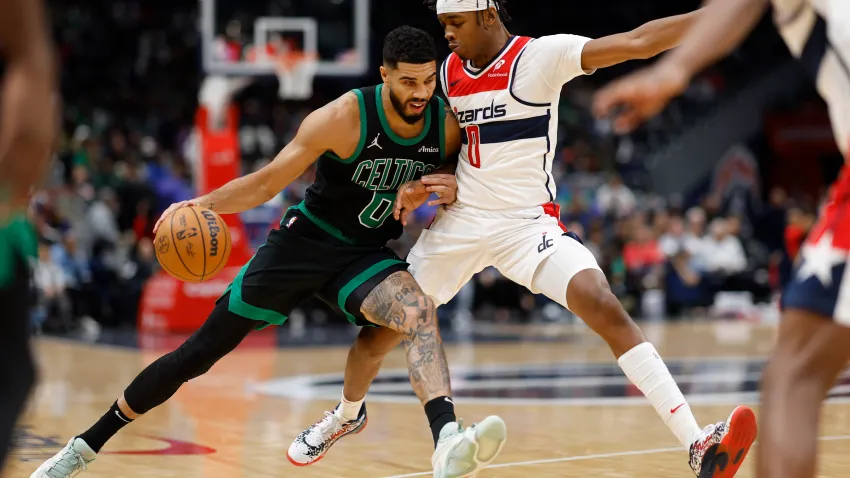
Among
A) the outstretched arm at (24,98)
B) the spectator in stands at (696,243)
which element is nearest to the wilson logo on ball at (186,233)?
the outstretched arm at (24,98)

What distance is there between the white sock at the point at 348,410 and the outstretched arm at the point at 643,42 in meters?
2.09

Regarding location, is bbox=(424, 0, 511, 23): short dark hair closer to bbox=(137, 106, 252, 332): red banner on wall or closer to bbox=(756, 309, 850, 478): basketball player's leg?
bbox=(756, 309, 850, 478): basketball player's leg

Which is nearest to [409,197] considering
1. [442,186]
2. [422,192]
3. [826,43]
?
[422,192]

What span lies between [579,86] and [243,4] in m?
11.2

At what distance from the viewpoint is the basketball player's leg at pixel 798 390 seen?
3.01m

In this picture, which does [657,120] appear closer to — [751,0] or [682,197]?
[682,197]

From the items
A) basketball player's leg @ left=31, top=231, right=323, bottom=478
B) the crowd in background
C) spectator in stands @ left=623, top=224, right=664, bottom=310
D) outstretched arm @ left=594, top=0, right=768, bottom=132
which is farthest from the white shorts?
spectator in stands @ left=623, top=224, right=664, bottom=310

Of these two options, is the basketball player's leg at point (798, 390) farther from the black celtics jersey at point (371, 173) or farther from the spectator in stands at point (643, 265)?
the spectator in stands at point (643, 265)

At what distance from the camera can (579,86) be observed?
2555cm

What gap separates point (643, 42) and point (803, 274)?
199 cm

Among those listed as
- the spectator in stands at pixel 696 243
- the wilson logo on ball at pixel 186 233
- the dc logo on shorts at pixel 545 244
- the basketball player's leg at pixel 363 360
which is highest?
the wilson logo on ball at pixel 186 233

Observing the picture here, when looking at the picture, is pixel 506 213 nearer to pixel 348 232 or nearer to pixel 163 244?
pixel 348 232

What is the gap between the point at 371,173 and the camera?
5.45 m

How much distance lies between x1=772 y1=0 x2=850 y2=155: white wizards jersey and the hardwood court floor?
275cm
